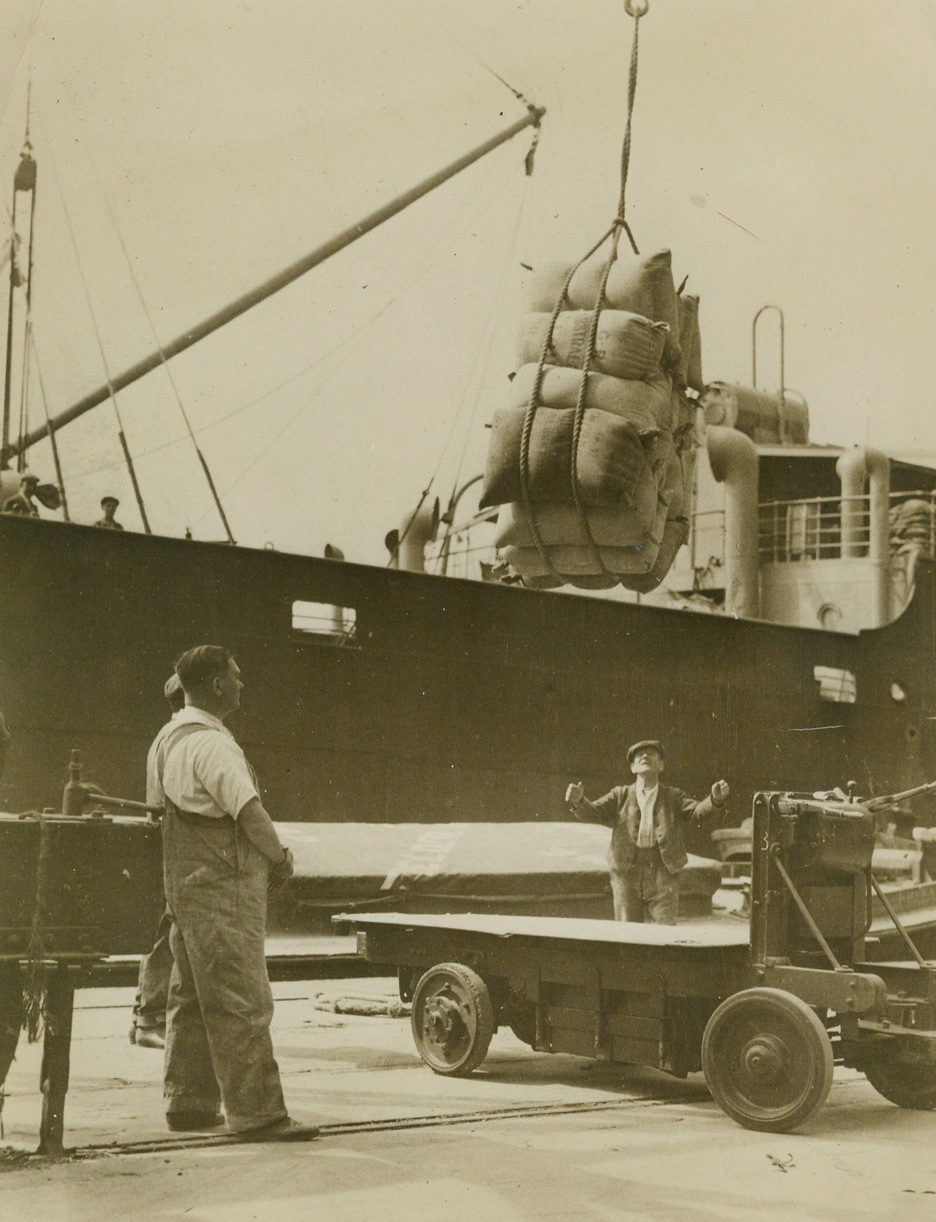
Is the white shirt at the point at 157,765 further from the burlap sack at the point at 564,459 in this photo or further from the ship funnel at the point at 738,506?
the ship funnel at the point at 738,506

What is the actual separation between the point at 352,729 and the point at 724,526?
23.7ft

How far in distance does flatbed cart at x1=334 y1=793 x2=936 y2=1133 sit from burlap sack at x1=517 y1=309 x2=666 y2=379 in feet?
5.86

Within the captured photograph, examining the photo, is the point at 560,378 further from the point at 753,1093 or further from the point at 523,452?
the point at 753,1093

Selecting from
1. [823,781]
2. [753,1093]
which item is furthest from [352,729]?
[753,1093]

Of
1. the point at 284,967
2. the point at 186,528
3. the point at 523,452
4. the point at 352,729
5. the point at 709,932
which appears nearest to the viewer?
the point at 523,452

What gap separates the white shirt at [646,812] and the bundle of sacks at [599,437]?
176 centimetres

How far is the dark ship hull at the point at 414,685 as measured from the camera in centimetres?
1075

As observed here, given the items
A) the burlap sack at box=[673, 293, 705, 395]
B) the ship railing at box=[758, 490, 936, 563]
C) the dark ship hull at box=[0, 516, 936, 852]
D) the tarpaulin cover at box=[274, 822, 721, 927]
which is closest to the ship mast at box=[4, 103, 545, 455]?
the dark ship hull at box=[0, 516, 936, 852]

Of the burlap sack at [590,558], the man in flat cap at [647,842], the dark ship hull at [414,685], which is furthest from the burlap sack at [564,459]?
the dark ship hull at [414,685]

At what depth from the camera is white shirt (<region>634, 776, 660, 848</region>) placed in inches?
279

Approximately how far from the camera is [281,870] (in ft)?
14.1

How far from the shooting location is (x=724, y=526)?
17.5 metres

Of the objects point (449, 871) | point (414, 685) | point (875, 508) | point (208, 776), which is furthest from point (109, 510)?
point (875, 508)

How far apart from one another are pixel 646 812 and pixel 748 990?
2306 millimetres
